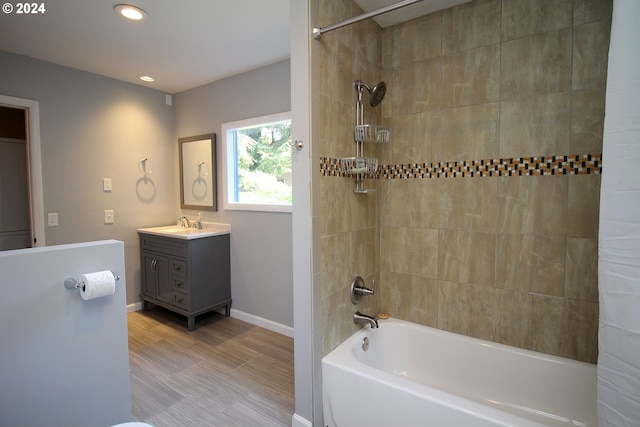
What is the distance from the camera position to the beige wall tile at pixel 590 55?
1.50 m

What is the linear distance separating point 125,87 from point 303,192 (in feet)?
9.47

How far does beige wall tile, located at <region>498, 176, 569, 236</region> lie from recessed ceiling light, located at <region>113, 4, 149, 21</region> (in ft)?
8.09

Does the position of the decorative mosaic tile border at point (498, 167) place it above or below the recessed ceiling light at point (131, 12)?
below

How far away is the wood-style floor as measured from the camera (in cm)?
188

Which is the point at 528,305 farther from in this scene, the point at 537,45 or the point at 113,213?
the point at 113,213

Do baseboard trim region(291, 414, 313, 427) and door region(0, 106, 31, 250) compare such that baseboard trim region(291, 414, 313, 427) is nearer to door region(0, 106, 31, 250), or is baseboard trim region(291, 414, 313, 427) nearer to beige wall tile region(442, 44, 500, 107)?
beige wall tile region(442, 44, 500, 107)

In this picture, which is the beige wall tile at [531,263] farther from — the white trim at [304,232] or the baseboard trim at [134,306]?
the baseboard trim at [134,306]

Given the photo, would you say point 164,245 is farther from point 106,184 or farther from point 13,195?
point 13,195

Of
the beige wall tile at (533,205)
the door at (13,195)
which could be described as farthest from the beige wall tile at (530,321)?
the door at (13,195)

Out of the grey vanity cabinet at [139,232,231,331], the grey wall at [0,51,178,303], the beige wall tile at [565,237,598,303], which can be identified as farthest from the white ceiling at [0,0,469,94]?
the grey vanity cabinet at [139,232,231,331]

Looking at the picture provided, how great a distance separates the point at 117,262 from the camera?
1543 millimetres

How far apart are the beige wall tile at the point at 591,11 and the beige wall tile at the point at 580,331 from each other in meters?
1.41

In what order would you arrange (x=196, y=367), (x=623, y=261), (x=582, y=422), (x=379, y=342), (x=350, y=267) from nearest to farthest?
1. (x=623, y=261)
2. (x=582, y=422)
3. (x=350, y=267)
4. (x=379, y=342)
5. (x=196, y=367)

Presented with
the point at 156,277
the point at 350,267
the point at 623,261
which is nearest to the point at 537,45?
the point at 623,261
